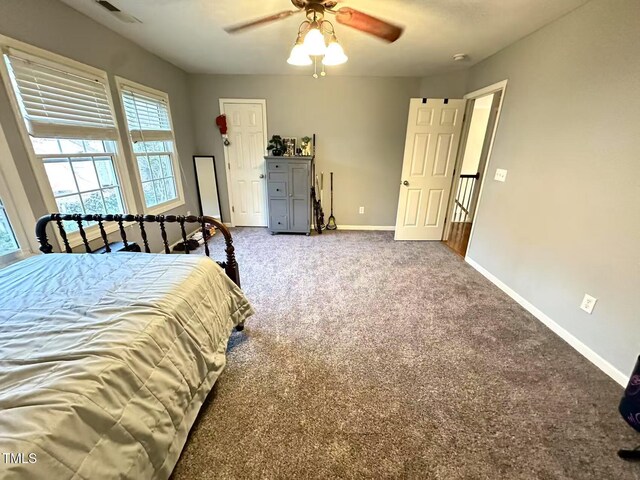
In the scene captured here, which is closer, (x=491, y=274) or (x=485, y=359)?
(x=485, y=359)

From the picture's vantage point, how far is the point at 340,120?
4094mm

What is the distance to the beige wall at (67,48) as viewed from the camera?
5.65ft

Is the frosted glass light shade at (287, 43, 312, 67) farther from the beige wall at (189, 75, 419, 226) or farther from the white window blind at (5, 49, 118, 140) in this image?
the beige wall at (189, 75, 419, 226)

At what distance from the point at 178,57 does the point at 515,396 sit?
465 centimetres

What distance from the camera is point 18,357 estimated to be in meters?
0.89

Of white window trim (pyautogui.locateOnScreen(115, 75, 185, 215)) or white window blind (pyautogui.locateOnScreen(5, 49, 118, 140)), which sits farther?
white window trim (pyautogui.locateOnScreen(115, 75, 185, 215))

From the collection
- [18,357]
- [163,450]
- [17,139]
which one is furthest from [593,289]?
[17,139]

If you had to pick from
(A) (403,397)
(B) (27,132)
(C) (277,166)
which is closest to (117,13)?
(B) (27,132)

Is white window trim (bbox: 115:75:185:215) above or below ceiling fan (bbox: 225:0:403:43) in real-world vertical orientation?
below

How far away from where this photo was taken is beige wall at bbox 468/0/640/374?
163cm

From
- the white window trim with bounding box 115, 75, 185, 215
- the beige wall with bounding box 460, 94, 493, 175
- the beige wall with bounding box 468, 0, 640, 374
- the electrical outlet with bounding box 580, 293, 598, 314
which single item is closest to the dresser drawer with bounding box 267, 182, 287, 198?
the white window trim with bounding box 115, 75, 185, 215

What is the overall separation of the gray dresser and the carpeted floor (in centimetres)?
174

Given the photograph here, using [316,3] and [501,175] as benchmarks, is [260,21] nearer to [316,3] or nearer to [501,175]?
[316,3]

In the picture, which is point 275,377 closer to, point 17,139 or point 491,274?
point 17,139
